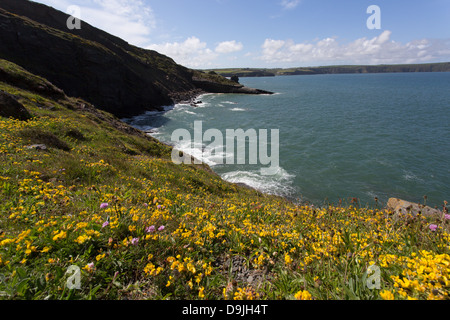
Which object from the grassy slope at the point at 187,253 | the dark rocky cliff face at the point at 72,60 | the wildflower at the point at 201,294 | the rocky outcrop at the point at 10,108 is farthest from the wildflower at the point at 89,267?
the dark rocky cliff face at the point at 72,60

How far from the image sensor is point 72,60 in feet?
182

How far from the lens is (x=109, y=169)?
9.30 metres

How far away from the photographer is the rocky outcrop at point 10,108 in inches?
522

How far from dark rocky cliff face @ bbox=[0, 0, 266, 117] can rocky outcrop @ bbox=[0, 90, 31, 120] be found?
4445 centimetres

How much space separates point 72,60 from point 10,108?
2109 inches

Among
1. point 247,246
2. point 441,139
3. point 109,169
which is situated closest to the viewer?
point 247,246

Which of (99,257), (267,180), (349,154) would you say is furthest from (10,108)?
(349,154)

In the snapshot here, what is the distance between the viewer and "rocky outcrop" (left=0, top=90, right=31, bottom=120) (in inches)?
522

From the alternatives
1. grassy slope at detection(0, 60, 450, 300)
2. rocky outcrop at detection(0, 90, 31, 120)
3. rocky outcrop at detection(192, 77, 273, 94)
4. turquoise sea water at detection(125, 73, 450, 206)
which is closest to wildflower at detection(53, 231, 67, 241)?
grassy slope at detection(0, 60, 450, 300)

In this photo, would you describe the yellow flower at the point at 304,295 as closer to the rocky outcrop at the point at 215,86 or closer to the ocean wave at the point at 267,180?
the ocean wave at the point at 267,180

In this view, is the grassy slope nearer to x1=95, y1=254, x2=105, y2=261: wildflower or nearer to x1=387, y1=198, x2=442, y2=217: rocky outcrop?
x1=95, y1=254, x2=105, y2=261: wildflower
